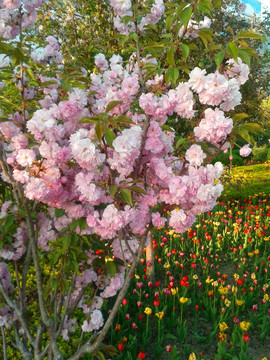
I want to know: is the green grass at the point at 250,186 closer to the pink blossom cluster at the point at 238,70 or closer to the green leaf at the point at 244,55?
the pink blossom cluster at the point at 238,70

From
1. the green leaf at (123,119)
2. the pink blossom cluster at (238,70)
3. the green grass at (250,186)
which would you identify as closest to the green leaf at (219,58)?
the pink blossom cluster at (238,70)

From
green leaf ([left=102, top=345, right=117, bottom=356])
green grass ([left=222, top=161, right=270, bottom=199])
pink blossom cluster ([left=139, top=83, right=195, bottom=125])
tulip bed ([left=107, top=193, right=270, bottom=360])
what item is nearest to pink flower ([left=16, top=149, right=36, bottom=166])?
pink blossom cluster ([left=139, top=83, right=195, bottom=125])

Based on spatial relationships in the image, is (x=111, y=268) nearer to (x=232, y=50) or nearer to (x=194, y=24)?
(x=232, y=50)

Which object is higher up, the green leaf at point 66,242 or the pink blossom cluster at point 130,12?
the pink blossom cluster at point 130,12

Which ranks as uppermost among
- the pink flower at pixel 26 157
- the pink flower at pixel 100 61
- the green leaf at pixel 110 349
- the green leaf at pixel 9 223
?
the pink flower at pixel 100 61

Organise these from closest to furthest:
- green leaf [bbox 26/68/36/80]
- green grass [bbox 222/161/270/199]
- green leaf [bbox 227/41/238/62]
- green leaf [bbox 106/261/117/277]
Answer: green leaf [bbox 227/41/238/62]
green leaf [bbox 26/68/36/80]
green leaf [bbox 106/261/117/277]
green grass [bbox 222/161/270/199]

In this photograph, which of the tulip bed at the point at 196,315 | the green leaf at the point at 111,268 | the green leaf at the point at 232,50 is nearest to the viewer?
the green leaf at the point at 232,50

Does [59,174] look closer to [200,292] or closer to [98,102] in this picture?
[98,102]

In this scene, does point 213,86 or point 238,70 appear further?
point 238,70

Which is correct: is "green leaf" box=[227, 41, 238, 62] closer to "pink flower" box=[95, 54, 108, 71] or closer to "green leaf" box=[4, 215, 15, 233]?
"pink flower" box=[95, 54, 108, 71]

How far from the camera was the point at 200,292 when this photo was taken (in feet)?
12.3

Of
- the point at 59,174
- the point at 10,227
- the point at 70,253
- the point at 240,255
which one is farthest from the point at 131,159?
the point at 240,255

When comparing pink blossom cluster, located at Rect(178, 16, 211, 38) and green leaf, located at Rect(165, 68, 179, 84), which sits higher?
pink blossom cluster, located at Rect(178, 16, 211, 38)

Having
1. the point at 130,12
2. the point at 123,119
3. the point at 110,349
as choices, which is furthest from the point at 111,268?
the point at 130,12
